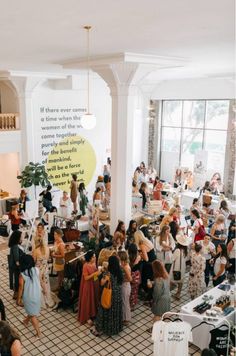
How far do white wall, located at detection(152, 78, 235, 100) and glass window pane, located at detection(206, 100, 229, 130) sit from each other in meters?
0.71

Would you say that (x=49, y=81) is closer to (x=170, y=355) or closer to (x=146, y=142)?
(x=146, y=142)

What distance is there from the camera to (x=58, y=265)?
6.46m

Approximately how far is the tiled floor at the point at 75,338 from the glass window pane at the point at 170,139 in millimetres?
10162

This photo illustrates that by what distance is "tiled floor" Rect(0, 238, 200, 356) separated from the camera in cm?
526

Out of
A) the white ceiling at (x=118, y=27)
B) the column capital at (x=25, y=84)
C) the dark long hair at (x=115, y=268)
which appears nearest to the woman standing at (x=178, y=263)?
the dark long hair at (x=115, y=268)

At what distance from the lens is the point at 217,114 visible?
14016 millimetres

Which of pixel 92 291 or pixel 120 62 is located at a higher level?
pixel 120 62

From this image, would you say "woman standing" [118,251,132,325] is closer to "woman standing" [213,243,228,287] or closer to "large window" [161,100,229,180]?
"woman standing" [213,243,228,287]

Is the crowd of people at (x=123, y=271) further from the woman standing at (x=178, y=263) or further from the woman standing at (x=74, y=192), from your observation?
the woman standing at (x=74, y=192)

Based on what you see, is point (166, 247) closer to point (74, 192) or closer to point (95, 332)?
point (95, 332)

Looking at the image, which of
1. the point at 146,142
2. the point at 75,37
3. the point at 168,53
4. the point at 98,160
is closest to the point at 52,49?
the point at 75,37

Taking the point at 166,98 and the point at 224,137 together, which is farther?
the point at 166,98

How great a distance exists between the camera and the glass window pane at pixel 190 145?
15.0 meters

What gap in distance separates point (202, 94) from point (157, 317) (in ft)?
32.7
